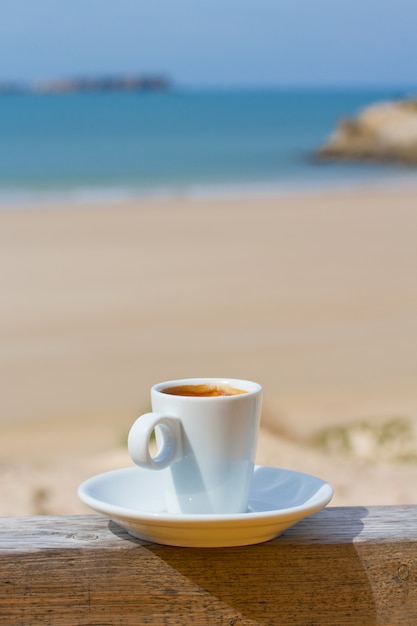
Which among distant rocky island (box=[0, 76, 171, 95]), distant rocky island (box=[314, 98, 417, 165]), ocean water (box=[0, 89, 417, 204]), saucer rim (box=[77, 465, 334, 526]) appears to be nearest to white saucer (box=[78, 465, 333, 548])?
saucer rim (box=[77, 465, 334, 526])

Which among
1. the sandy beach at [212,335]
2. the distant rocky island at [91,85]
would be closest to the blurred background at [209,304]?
the sandy beach at [212,335]

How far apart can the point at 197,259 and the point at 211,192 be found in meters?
7.26

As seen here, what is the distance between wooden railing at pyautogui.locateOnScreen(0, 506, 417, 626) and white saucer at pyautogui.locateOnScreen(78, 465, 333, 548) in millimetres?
22

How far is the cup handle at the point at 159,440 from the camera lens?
0.98 m

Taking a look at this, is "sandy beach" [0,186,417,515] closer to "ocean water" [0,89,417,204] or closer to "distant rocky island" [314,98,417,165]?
"ocean water" [0,89,417,204]

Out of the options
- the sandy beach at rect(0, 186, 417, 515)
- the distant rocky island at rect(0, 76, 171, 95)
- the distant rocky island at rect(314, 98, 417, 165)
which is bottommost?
the sandy beach at rect(0, 186, 417, 515)

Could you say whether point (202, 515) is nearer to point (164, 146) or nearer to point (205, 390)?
point (205, 390)

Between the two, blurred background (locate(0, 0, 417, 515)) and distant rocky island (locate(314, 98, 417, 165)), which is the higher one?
distant rocky island (locate(314, 98, 417, 165))

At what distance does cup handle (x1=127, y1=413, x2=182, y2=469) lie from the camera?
3.22 feet

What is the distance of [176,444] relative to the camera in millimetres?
1015

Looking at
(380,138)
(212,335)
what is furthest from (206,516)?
(380,138)

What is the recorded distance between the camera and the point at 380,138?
24531 mm

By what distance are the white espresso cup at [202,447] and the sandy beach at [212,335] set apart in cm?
216

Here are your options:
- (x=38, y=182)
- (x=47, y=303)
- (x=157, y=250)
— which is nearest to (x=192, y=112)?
(x=38, y=182)
